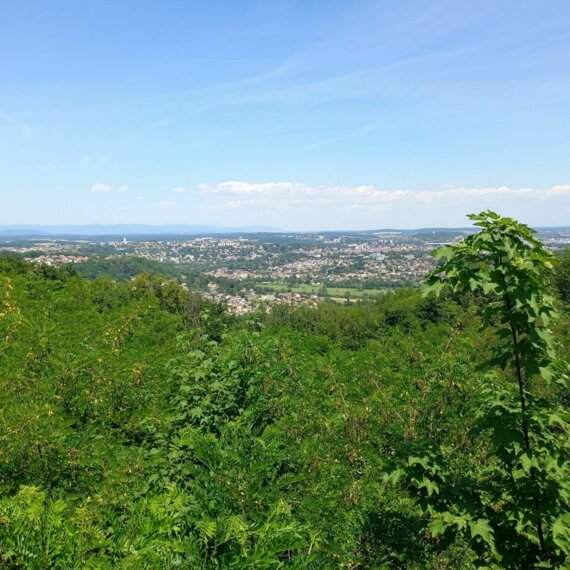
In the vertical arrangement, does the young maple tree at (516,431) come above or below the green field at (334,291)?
above

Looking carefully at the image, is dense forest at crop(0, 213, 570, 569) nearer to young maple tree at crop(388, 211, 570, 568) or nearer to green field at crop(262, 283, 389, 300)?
young maple tree at crop(388, 211, 570, 568)

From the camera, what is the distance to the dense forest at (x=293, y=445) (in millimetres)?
2852

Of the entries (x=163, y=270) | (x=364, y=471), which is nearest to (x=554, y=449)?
(x=364, y=471)

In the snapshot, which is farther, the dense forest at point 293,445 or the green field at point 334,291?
the green field at point 334,291

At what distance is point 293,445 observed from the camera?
6.02 m

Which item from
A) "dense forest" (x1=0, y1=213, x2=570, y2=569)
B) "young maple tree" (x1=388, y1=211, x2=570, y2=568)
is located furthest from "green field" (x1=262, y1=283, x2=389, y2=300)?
"young maple tree" (x1=388, y1=211, x2=570, y2=568)

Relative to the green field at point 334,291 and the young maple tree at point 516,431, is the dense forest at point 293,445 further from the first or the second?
the green field at point 334,291

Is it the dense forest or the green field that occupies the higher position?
the dense forest

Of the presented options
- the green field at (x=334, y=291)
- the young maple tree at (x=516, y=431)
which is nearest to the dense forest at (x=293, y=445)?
the young maple tree at (x=516, y=431)

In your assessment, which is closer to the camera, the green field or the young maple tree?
the young maple tree

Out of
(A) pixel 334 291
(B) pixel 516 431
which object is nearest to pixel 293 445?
(B) pixel 516 431

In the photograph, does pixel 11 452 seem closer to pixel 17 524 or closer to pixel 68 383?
pixel 68 383

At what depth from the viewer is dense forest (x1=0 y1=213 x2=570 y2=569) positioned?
2.85m

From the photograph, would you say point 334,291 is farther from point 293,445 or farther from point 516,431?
point 516,431
